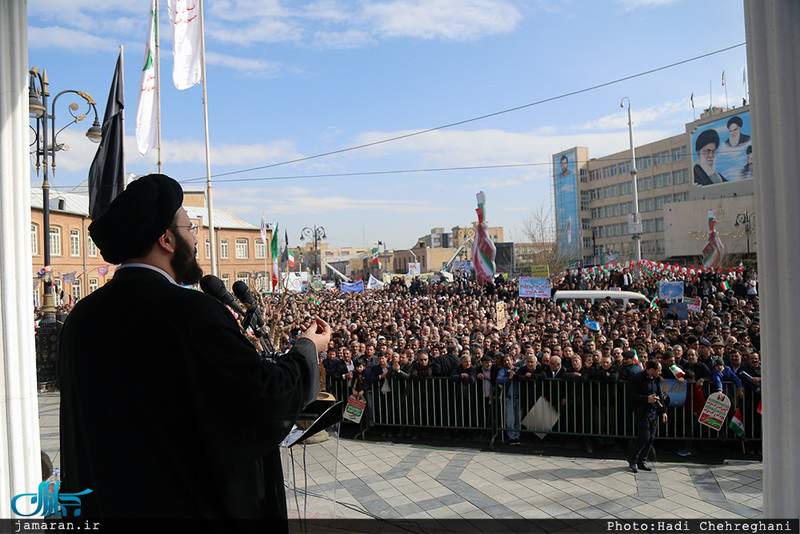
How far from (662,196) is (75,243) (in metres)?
68.7

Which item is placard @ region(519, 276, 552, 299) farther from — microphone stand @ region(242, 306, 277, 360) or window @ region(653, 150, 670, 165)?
window @ region(653, 150, 670, 165)

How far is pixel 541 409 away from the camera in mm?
8250

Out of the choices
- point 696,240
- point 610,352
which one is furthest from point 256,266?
point 610,352

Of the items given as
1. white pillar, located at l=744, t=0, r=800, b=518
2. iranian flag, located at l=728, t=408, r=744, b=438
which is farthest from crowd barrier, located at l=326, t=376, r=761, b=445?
white pillar, located at l=744, t=0, r=800, b=518

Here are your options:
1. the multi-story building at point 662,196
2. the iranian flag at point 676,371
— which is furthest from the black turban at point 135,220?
the multi-story building at point 662,196

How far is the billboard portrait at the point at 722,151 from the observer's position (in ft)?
192

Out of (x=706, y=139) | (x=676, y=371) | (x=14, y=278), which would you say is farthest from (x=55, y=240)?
(x=706, y=139)

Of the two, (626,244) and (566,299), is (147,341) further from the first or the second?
(626,244)

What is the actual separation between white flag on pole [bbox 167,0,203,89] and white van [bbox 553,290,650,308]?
16164 millimetres

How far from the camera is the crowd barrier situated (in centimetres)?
762

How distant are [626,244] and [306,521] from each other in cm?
8363

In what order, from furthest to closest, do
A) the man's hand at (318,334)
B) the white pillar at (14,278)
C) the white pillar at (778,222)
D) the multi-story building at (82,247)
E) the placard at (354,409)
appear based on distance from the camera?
the multi-story building at (82,247)
the placard at (354,409)
the white pillar at (14,278)
the white pillar at (778,222)
the man's hand at (318,334)

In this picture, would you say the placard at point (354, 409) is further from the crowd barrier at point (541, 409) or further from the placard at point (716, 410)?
the placard at point (716, 410)

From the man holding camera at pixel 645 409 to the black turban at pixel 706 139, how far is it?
63.3 m
